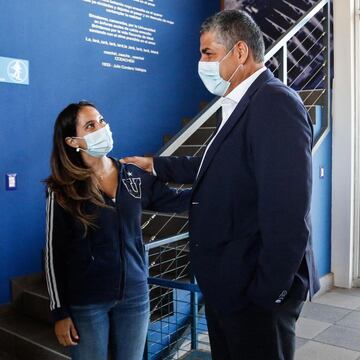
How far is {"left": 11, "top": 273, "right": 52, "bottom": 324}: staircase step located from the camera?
3150 millimetres

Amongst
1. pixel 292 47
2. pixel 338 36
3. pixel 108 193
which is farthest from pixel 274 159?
pixel 292 47

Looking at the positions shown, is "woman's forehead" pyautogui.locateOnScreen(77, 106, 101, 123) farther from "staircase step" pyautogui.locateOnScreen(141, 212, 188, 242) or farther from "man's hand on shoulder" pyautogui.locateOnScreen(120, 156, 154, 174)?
"staircase step" pyautogui.locateOnScreen(141, 212, 188, 242)

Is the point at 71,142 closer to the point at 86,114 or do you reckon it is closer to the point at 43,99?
the point at 86,114

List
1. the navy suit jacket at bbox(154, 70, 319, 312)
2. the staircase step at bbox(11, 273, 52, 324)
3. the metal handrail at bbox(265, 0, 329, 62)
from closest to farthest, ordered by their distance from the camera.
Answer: the navy suit jacket at bbox(154, 70, 319, 312) < the staircase step at bbox(11, 273, 52, 324) < the metal handrail at bbox(265, 0, 329, 62)

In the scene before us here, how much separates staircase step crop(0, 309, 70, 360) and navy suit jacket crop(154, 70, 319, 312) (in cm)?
180

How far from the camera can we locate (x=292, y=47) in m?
4.92

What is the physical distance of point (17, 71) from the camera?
3408 millimetres

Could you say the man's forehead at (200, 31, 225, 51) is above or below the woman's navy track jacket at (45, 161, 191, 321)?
above

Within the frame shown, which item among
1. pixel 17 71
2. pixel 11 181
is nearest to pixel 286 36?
pixel 17 71

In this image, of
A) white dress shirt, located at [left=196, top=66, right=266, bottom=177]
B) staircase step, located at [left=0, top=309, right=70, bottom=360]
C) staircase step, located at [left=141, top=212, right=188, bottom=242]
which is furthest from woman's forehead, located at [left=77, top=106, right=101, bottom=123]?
staircase step, located at [left=141, top=212, right=188, bottom=242]

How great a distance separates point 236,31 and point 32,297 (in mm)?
2618

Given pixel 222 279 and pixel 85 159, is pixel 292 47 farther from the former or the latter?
pixel 222 279

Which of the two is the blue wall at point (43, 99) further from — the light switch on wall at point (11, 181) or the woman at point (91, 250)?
the woman at point (91, 250)

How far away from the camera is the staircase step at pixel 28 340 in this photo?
2.76 m
